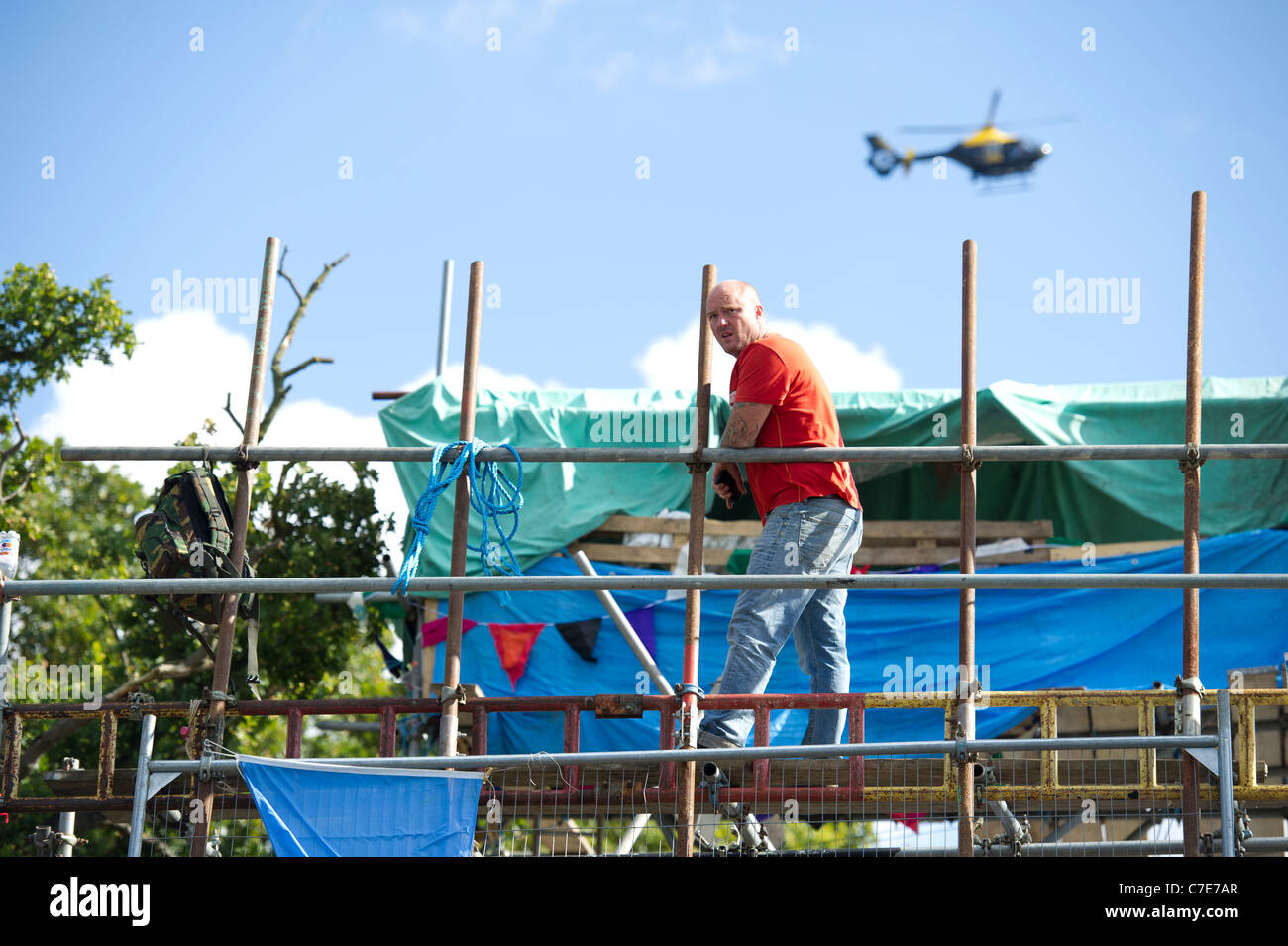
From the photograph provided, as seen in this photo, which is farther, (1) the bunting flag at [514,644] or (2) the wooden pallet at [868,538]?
(2) the wooden pallet at [868,538]

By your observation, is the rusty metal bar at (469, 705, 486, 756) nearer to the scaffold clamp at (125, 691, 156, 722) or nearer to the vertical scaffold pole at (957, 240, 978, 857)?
the scaffold clamp at (125, 691, 156, 722)

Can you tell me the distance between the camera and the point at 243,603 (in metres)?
6.16

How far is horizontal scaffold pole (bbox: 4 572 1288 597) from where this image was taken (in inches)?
203

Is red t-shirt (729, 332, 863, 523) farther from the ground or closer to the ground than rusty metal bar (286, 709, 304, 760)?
farther from the ground

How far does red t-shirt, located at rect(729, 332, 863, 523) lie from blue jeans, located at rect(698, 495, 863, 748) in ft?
0.22

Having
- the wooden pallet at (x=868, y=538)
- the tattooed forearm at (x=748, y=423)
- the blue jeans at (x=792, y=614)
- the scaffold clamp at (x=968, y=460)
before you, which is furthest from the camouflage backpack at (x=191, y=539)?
the wooden pallet at (x=868, y=538)

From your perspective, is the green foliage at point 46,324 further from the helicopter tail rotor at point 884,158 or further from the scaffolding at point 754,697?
the helicopter tail rotor at point 884,158

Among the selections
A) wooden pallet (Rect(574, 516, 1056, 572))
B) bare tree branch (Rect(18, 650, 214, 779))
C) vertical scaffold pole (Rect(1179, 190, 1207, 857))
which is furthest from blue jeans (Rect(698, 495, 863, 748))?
bare tree branch (Rect(18, 650, 214, 779))

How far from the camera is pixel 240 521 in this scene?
6.02 m

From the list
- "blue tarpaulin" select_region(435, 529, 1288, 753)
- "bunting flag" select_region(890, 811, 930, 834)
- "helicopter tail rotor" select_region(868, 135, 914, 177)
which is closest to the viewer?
"bunting flag" select_region(890, 811, 930, 834)

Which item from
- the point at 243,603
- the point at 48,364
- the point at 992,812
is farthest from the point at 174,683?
the point at 992,812

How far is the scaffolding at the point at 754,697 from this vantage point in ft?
17.2

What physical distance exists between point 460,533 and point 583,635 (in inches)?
119

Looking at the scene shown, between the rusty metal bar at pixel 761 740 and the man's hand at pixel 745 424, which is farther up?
the man's hand at pixel 745 424
